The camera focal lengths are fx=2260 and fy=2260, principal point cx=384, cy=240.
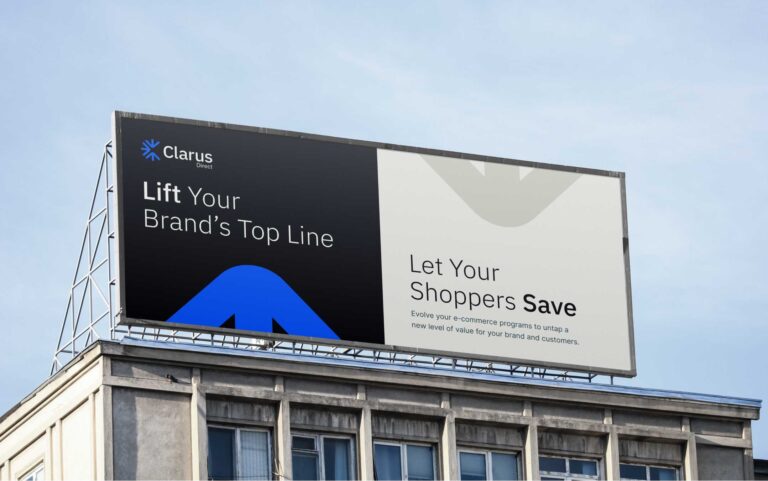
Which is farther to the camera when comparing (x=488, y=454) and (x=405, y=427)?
(x=488, y=454)

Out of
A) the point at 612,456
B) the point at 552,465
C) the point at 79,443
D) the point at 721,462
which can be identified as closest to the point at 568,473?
the point at 552,465

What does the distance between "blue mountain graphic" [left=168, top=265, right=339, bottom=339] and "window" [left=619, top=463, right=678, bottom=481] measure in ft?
26.4

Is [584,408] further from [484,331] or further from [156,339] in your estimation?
[156,339]

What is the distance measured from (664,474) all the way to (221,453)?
11934mm

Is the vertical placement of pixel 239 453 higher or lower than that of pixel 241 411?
lower

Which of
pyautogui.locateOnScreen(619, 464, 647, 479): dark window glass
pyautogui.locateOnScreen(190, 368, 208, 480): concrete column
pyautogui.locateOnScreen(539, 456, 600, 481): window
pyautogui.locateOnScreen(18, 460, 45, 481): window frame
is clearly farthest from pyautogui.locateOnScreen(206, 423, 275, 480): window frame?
pyautogui.locateOnScreen(619, 464, 647, 479): dark window glass

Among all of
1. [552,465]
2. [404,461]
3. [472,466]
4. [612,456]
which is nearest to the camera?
[404,461]

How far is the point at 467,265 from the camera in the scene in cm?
5844

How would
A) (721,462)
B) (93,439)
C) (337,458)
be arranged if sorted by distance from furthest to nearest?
1. (721,462)
2. (337,458)
3. (93,439)

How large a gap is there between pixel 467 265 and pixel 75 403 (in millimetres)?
11736

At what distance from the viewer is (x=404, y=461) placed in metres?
54.1

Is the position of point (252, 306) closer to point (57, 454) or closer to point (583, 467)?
point (57, 454)

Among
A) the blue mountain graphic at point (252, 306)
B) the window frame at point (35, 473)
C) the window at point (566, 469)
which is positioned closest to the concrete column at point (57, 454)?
the window frame at point (35, 473)

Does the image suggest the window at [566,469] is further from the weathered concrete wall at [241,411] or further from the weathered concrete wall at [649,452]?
the weathered concrete wall at [241,411]
